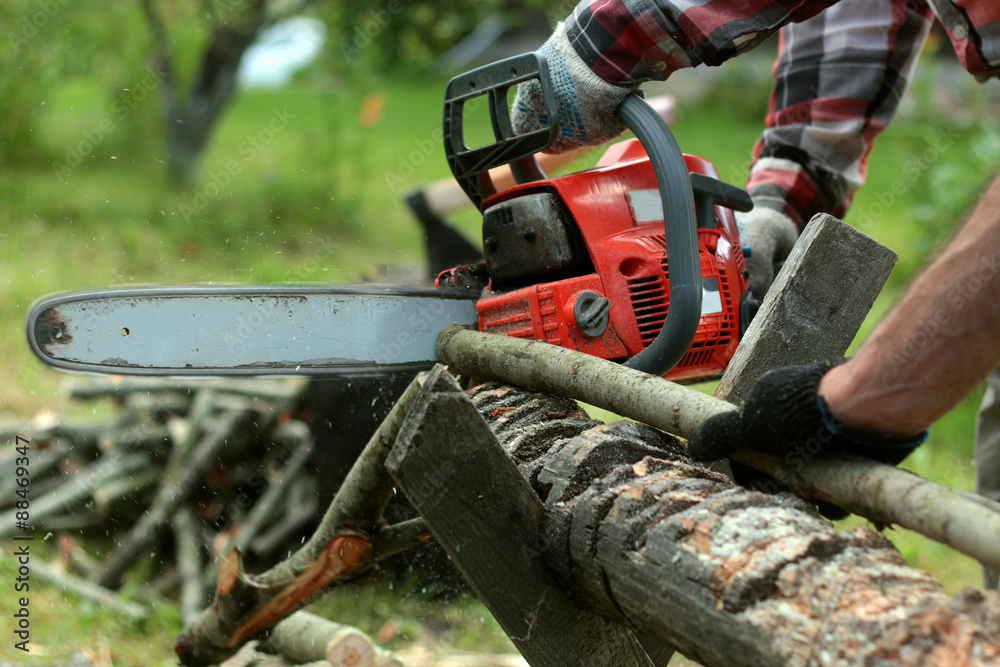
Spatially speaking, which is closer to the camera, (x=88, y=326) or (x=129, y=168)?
(x=88, y=326)

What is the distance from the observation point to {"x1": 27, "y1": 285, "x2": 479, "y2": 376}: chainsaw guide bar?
5.56 ft

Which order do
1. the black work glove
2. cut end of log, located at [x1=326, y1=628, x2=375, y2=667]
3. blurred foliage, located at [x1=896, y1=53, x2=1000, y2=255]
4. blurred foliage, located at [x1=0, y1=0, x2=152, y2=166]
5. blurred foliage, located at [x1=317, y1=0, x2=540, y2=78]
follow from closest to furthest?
the black work glove
cut end of log, located at [x1=326, y1=628, x2=375, y2=667]
blurred foliage, located at [x1=896, y1=53, x2=1000, y2=255]
blurred foliage, located at [x1=0, y1=0, x2=152, y2=166]
blurred foliage, located at [x1=317, y1=0, x2=540, y2=78]

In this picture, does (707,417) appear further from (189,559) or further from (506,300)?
(189,559)

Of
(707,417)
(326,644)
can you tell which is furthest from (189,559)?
(707,417)

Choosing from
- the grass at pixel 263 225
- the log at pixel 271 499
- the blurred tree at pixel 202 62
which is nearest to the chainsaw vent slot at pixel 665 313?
the grass at pixel 263 225

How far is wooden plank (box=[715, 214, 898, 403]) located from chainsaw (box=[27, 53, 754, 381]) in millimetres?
136

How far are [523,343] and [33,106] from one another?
22.8ft

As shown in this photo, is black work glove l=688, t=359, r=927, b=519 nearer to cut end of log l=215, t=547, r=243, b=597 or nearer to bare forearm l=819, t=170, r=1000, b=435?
bare forearm l=819, t=170, r=1000, b=435

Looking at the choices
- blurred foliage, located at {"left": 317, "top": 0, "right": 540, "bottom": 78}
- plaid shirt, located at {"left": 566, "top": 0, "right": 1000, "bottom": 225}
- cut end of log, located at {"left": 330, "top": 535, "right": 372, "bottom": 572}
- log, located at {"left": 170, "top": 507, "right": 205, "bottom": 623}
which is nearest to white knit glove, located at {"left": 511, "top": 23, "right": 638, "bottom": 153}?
plaid shirt, located at {"left": 566, "top": 0, "right": 1000, "bottom": 225}

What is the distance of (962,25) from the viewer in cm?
140

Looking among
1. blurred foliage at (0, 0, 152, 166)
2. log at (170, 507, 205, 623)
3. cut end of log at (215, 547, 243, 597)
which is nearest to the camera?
cut end of log at (215, 547, 243, 597)

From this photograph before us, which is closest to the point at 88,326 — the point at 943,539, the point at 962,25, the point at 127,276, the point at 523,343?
→ the point at 523,343

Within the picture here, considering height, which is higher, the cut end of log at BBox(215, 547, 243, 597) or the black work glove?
the black work glove

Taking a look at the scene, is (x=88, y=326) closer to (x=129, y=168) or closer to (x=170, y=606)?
(x=170, y=606)
